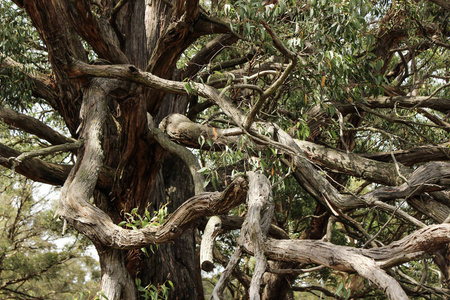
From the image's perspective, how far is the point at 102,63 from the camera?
5.45 m

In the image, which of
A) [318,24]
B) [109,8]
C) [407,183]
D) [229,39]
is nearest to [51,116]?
[109,8]

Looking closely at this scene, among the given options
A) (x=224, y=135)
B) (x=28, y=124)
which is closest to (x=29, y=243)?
(x=28, y=124)

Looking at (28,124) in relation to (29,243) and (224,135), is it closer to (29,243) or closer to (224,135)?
(224,135)

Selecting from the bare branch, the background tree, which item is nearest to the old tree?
the bare branch

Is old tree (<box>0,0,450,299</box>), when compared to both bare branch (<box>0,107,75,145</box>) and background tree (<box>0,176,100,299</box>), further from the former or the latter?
background tree (<box>0,176,100,299</box>)

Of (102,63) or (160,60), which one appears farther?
(160,60)

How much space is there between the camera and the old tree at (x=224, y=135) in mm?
3480

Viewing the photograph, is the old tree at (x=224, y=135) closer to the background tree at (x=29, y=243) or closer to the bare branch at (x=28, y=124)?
the bare branch at (x=28, y=124)

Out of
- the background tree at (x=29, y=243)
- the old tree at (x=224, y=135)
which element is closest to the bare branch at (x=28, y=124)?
the old tree at (x=224, y=135)

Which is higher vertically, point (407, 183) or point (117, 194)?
point (117, 194)

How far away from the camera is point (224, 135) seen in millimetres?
4684

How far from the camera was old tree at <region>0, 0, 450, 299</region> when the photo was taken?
348 centimetres

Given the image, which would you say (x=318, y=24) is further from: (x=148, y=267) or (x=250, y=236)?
(x=148, y=267)

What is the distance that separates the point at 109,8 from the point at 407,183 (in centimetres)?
425
